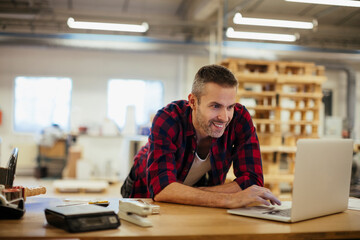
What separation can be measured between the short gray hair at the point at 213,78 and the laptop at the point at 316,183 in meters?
0.58

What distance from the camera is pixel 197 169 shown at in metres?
2.51

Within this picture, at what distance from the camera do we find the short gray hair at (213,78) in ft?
7.01

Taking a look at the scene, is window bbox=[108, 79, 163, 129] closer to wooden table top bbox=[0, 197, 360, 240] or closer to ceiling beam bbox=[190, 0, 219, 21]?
ceiling beam bbox=[190, 0, 219, 21]

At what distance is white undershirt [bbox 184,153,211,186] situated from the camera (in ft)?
8.14

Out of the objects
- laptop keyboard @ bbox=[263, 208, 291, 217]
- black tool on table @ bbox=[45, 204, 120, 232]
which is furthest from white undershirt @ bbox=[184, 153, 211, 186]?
black tool on table @ bbox=[45, 204, 120, 232]

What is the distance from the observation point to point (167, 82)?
13.2 m

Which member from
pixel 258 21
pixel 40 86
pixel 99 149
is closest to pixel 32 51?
pixel 40 86

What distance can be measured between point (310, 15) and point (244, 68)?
2.50 m

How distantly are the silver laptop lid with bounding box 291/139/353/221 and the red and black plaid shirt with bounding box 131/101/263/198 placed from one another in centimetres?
53

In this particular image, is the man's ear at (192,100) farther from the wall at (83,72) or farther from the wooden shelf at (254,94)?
the wall at (83,72)

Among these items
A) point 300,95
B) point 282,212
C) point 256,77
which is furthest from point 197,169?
point 300,95

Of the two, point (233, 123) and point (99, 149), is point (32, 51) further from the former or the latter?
point (233, 123)

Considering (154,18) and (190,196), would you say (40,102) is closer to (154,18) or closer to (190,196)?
(154,18)

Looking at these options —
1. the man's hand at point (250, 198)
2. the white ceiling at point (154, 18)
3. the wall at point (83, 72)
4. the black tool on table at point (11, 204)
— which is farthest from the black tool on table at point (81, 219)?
the wall at point (83, 72)
